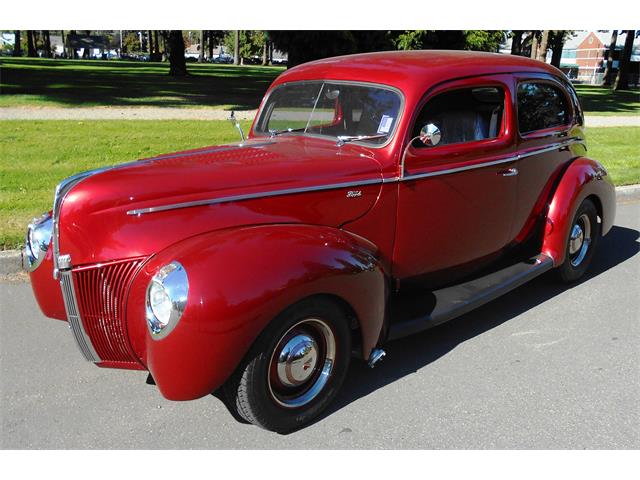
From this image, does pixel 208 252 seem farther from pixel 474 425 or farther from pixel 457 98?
pixel 457 98

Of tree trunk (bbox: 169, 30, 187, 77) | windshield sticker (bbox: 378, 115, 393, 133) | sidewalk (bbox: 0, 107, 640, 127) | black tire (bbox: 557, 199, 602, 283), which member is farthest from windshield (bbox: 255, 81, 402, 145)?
tree trunk (bbox: 169, 30, 187, 77)

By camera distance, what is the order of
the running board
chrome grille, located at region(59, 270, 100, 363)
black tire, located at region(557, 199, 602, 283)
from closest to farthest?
chrome grille, located at region(59, 270, 100, 363), the running board, black tire, located at region(557, 199, 602, 283)

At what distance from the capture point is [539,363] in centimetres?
369

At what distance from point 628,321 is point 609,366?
0.84 m

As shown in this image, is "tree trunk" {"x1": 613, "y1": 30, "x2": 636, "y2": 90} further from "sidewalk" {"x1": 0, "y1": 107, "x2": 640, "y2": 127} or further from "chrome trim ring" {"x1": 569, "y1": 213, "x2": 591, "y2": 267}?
"chrome trim ring" {"x1": 569, "y1": 213, "x2": 591, "y2": 267}

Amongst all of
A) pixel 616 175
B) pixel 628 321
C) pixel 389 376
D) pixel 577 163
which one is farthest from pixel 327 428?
pixel 616 175

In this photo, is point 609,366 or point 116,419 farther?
point 609,366

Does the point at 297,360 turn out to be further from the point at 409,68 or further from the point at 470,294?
the point at 409,68

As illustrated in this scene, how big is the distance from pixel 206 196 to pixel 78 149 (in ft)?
22.1

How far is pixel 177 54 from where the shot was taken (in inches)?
1085

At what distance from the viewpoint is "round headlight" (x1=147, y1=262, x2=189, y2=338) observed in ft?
8.42

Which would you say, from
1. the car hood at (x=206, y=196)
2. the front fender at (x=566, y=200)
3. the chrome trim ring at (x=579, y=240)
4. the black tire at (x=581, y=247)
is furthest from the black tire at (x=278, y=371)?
the chrome trim ring at (x=579, y=240)

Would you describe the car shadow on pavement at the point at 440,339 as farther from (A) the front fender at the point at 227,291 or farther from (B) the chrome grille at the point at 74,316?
(B) the chrome grille at the point at 74,316

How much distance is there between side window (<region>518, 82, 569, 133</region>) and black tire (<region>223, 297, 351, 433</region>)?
2.41 m
